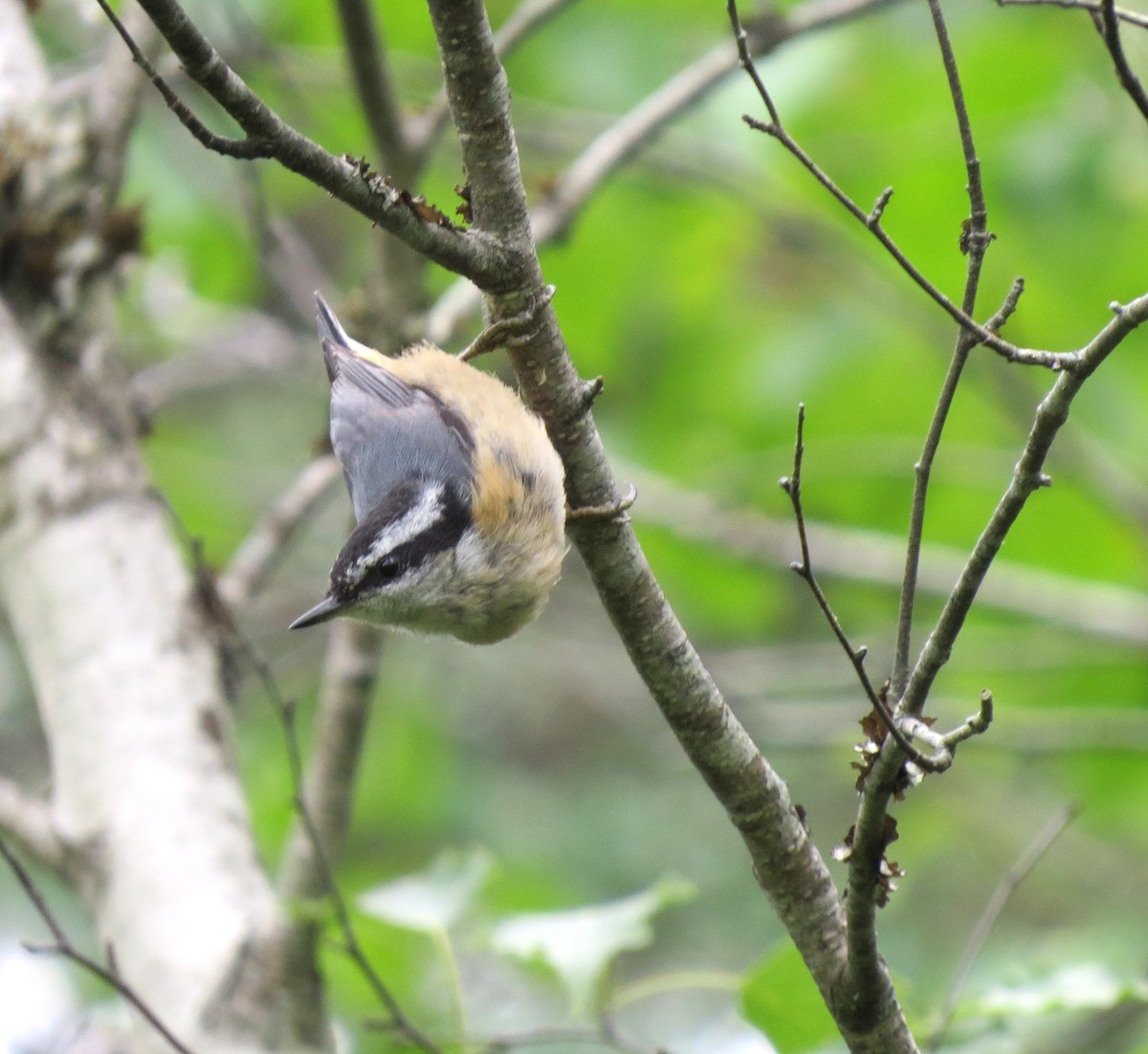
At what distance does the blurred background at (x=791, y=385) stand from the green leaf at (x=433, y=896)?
842 millimetres

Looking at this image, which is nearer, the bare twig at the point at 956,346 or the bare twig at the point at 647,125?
the bare twig at the point at 956,346

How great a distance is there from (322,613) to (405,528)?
268 mm

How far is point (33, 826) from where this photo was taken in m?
2.96

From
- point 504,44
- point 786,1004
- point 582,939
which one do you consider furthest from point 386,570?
point 504,44

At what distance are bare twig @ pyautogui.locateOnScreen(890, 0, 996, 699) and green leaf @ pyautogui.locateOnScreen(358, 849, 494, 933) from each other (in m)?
1.23

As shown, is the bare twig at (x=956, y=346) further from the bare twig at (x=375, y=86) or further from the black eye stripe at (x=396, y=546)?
the bare twig at (x=375, y=86)

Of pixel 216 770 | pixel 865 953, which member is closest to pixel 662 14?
pixel 216 770

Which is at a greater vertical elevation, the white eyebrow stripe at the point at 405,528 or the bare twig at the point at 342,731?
the white eyebrow stripe at the point at 405,528

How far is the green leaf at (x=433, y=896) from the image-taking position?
103 inches

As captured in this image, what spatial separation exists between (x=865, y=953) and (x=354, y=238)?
17.8 ft

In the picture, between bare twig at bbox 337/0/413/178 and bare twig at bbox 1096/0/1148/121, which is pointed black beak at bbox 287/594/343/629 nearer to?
bare twig at bbox 337/0/413/178

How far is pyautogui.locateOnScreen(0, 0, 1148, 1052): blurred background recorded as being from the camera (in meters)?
4.36

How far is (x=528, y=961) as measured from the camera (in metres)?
2.45

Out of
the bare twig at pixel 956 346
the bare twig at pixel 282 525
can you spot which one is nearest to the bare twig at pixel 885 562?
the bare twig at pixel 282 525
